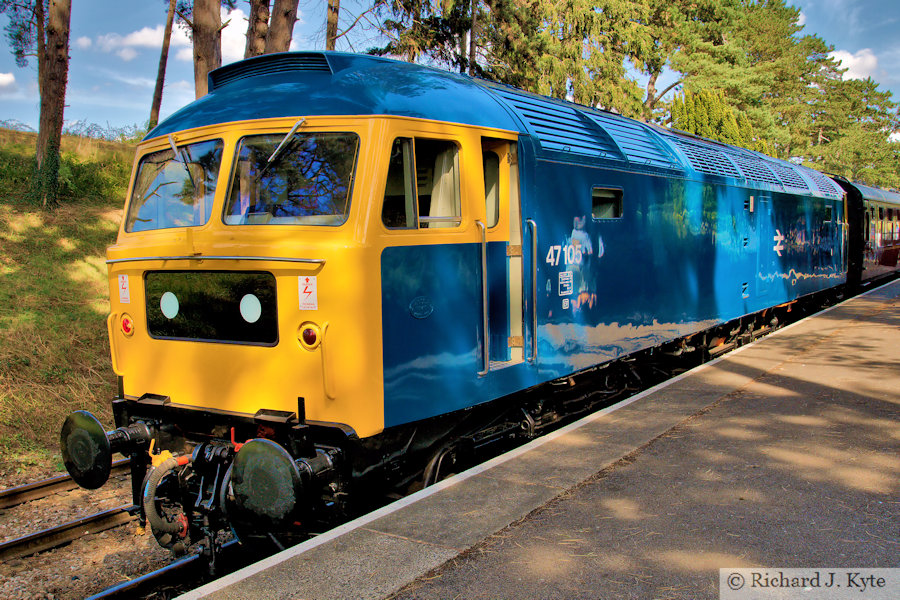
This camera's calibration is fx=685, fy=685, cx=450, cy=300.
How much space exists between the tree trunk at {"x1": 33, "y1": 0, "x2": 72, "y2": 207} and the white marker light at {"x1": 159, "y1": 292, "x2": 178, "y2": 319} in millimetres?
12093

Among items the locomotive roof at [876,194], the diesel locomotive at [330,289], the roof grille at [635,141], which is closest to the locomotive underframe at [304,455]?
the diesel locomotive at [330,289]

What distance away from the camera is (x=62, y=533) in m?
5.04

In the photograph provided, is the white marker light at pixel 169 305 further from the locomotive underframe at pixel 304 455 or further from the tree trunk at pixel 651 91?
the tree trunk at pixel 651 91

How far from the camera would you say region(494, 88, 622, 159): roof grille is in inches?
211

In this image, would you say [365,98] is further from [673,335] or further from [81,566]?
[673,335]

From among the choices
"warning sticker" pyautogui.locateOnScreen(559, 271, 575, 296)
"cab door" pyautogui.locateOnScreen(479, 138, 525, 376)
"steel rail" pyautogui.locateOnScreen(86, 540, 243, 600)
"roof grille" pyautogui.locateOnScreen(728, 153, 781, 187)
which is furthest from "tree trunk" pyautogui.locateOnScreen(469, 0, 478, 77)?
"steel rail" pyautogui.locateOnScreen(86, 540, 243, 600)

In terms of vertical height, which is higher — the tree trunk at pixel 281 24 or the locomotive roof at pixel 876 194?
the tree trunk at pixel 281 24

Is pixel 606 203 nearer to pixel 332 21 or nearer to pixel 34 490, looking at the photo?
pixel 34 490

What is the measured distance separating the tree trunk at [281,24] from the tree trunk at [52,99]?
20.1ft

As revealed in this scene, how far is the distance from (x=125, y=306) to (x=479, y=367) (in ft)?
8.34

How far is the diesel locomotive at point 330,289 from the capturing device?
3904 mm

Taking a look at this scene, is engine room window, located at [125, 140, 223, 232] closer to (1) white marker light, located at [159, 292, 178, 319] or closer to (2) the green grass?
(1) white marker light, located at [159, 292, 178, 319]
